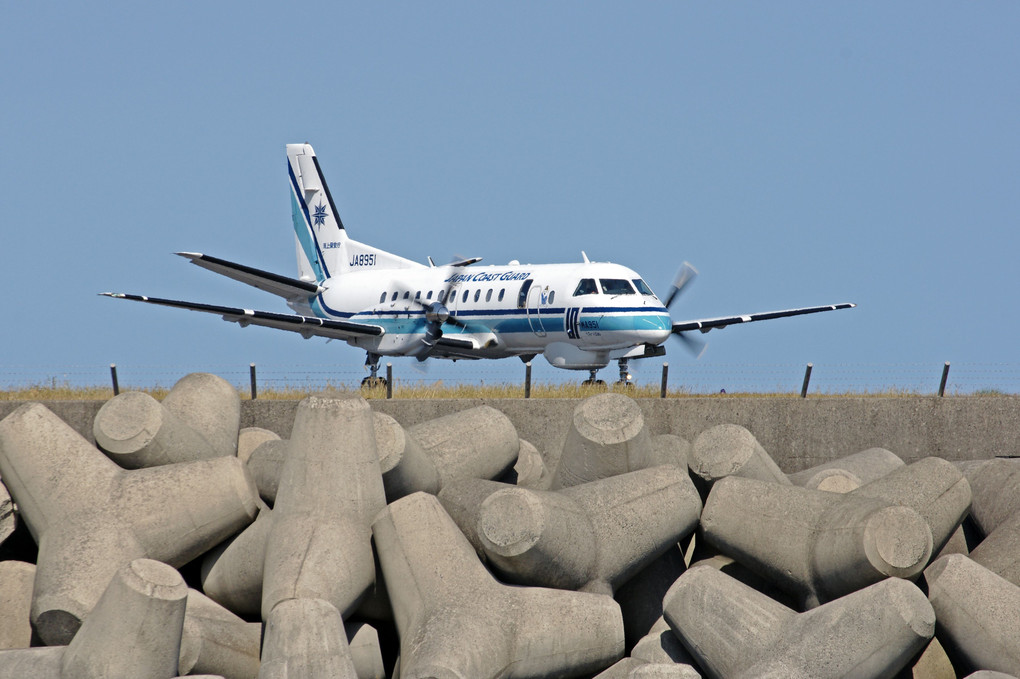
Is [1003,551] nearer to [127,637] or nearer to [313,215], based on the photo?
[127,637]

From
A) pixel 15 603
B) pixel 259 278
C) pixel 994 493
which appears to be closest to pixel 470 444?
pixel 15 603

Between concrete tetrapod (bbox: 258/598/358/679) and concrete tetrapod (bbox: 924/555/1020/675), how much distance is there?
4.47 meters

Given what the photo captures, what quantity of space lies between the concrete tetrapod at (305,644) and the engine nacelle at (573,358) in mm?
19626

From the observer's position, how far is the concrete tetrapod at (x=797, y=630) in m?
7.61

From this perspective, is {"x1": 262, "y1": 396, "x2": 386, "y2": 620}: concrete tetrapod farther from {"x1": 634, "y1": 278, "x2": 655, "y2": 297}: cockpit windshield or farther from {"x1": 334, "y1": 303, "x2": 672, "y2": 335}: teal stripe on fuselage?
{"x1": 634, "y1": 278, "x2": 655, "y2": 297}: cockpit windshield

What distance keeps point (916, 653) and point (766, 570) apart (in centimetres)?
156

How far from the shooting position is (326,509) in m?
8.83

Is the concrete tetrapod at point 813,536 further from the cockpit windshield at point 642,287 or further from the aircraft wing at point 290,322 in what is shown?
the cockpit windshield at point 642,287

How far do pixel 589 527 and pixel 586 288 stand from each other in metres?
18.5

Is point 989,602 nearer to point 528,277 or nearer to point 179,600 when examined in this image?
point 179,600

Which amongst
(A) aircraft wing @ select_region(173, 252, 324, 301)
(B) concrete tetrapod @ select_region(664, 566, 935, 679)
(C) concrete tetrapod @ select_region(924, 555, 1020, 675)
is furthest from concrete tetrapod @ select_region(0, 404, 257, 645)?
(A) aircraft wing @ select_region(173, 252, 324, 301)

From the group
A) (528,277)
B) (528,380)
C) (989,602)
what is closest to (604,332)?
(528,277)

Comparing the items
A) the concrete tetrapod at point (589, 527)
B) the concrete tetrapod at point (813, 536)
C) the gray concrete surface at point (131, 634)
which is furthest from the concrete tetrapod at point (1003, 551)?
the gray concrete surface at point (131, 634)

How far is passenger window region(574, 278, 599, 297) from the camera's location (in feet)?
89.3
